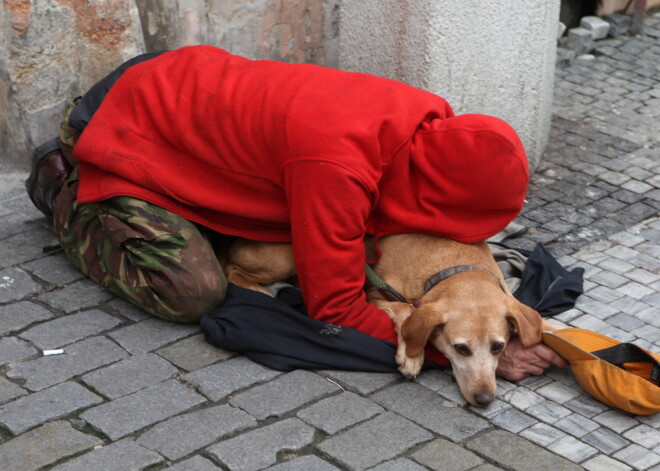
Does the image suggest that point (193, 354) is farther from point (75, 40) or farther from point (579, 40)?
point (579, 40)

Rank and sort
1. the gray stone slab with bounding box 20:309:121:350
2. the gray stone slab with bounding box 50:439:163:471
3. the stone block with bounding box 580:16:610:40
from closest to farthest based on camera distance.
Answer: the gray stone slab with bounding box 50:439:163:471 < the gray stone slab with bounding box 20:309:121:350 < the stone block with bounding box 580:16:610:40

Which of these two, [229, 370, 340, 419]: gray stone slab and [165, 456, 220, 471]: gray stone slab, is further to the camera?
[229, 370, 340, 419]: gray stone slab

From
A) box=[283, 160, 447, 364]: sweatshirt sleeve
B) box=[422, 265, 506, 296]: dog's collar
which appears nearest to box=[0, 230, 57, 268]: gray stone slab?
Answer: box=[283, 160, 447, 364]: sweatshirt sleeve

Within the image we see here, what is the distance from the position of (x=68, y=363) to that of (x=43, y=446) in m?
0.61

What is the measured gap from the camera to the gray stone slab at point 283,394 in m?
3.83

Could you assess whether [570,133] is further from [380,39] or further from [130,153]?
[130,153]

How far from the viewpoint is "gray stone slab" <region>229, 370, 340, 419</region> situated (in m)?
3.83

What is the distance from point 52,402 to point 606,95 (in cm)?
532

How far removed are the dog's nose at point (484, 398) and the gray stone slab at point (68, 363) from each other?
1.55 m

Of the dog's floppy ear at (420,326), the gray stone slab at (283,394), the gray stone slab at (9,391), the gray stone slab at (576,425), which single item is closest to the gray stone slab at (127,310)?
the gray stone slab at (9,391)

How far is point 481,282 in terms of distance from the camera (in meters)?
4.14

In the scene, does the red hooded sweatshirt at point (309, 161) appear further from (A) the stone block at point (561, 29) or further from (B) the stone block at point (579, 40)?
(B) the stone block at point (579, 40)

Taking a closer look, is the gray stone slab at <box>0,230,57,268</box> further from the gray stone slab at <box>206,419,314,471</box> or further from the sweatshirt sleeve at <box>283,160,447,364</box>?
the gray stone slab at <box>206,419,314,471</box>

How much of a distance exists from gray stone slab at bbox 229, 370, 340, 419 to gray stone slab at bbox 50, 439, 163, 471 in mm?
479
